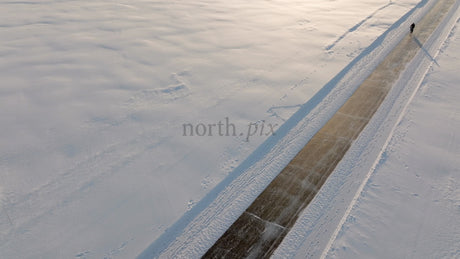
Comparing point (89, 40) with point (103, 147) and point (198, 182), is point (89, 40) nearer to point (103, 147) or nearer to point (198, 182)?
point (103, 147)

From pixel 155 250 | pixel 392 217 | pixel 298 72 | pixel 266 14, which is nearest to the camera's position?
pixel 155 250

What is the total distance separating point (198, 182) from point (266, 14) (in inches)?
359

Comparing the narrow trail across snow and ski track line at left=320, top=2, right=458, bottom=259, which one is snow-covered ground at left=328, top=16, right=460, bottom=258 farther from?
the narrow trail across snow

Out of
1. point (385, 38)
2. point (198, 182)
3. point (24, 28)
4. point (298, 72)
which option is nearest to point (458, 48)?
point (385, 38)

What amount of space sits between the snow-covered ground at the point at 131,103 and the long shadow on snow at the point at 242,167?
0.06 metres

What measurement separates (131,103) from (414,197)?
5.17m

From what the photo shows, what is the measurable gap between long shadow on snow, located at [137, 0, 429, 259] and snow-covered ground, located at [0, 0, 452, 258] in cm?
6

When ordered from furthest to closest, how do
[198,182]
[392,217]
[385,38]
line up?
[385,38] < [198,182] < [392,217]

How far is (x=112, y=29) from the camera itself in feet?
32.5

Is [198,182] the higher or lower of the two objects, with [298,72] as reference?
lower

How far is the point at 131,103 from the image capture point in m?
6.61

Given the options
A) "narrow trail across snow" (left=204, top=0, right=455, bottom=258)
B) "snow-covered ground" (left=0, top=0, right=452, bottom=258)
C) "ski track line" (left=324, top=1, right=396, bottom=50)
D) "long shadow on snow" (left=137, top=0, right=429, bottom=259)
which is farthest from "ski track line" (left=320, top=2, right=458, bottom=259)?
"ski track line" (left=324, top=1, right=396, bottom=50)

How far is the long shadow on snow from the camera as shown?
406cm

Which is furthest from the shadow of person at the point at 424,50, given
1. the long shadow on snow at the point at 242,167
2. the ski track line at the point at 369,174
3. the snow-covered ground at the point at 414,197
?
the snow-covered ground at the point at 414,197
